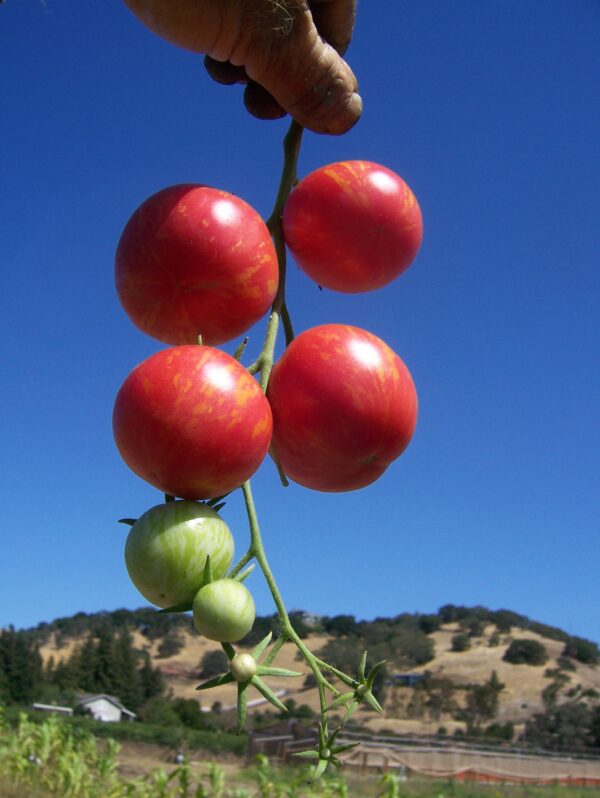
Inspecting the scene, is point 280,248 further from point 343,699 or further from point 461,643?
point 461,643

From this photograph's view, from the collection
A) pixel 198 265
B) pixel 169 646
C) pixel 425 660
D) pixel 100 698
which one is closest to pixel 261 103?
pixel 198 265

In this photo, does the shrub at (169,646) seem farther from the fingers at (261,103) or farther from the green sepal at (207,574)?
the green sepal at (207,574)

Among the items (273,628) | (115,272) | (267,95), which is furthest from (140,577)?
(267,95)

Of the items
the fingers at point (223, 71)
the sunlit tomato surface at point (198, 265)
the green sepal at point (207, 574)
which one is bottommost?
the green sepal at point (207, 574)

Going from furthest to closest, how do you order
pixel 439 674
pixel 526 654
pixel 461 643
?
pixel 461 643 < pixel 526 654 < pixel 439 674

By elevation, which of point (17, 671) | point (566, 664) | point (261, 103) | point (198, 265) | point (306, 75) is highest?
point (566, 664)

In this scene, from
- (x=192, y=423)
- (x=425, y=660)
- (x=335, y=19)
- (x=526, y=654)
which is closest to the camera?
(x=192, y=423)

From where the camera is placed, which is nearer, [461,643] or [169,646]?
[461,643]

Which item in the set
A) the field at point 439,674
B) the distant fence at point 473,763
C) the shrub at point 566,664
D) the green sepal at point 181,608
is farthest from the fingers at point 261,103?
the shrub at point 566,664
